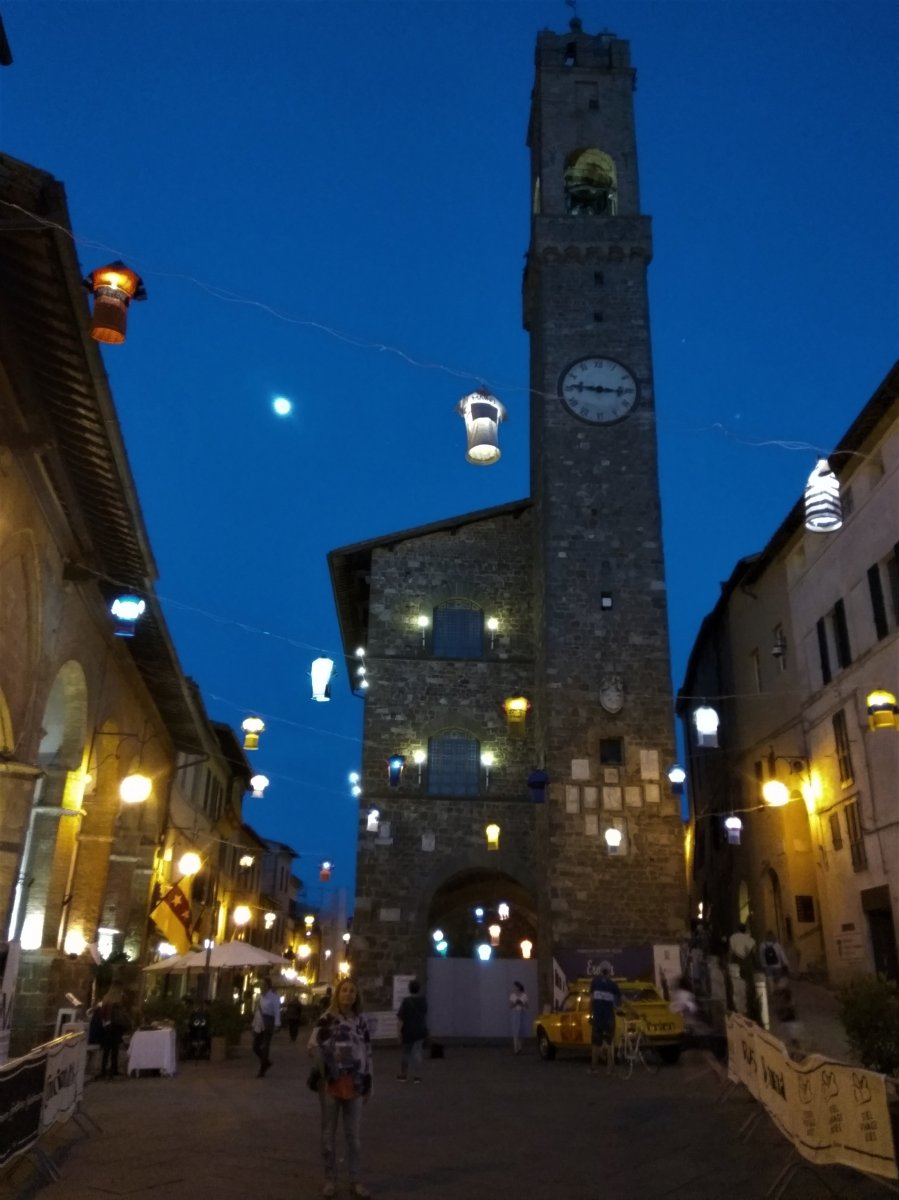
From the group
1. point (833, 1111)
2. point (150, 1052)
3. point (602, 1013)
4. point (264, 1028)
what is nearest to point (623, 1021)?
point (602, 1013)

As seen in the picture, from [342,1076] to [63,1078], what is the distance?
2.68m

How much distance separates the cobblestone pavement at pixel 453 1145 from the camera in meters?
6.52

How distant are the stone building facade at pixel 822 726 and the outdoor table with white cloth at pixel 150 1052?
1140cm

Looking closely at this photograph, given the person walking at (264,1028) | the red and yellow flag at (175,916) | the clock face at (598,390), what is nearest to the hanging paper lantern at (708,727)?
the person walking at (264,1028)

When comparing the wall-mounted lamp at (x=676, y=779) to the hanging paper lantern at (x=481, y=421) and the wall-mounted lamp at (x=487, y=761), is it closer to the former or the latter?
the wall-mounted lamp at (x=487, y=761)

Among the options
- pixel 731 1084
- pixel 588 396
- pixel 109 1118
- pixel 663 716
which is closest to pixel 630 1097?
pixel 731 1084

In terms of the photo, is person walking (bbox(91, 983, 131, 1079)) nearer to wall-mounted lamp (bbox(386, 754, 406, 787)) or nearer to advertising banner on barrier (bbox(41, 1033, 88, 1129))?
advertising banner on barrier (bbox(41, 1033, 88, 1129))

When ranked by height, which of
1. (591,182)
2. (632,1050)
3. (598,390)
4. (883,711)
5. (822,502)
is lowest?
(632,1050)

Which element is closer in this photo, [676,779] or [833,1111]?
[833,1111]

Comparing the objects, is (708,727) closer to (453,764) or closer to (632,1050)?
(632,1050)

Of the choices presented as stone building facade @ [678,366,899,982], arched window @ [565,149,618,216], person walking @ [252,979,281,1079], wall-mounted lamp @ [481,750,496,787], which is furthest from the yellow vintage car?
arched window @ [565,149,618,216]

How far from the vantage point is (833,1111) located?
5.87 metres

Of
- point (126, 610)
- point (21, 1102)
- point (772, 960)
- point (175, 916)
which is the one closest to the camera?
point (21, 1102)

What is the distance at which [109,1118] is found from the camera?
9.73 meters
